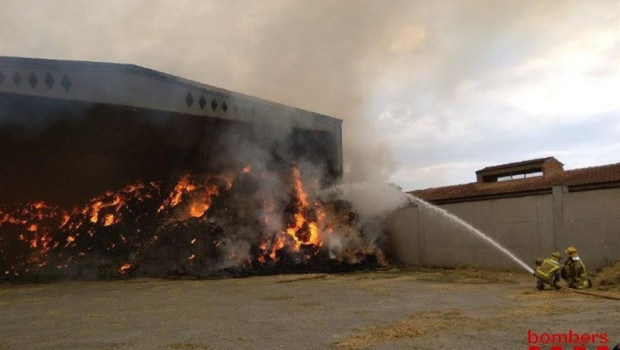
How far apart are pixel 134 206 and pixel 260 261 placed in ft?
18.6

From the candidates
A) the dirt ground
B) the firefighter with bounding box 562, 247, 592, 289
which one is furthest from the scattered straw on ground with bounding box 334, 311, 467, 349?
the firefighter with bounding box 562, 247, 592, 289

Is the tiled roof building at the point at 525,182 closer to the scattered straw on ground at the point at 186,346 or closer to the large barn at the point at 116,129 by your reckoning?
the large barn at the point at 116,129

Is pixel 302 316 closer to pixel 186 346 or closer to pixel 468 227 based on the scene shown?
pixel 186 346

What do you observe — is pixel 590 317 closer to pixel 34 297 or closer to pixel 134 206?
pixel 34 297

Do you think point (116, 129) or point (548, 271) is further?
point (116, 129)

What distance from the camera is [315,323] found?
7.16 metres

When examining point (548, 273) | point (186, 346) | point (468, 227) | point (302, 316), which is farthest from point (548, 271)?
point (186, 346)

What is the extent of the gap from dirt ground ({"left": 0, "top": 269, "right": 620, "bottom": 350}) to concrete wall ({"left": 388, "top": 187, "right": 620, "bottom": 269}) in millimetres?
3412

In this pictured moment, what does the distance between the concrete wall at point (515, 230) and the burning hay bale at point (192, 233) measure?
1.96 meters

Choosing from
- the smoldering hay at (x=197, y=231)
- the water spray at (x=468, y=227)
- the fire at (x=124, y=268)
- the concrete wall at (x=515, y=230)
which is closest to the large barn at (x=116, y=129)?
the smoldering hay at (x=197, y=231)

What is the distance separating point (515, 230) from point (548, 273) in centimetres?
634

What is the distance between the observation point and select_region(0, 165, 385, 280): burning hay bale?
17266 mm

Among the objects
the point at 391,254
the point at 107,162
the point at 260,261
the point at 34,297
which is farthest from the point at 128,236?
the point at 391,254

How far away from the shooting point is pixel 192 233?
18344 millimetres
